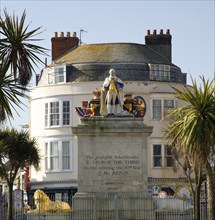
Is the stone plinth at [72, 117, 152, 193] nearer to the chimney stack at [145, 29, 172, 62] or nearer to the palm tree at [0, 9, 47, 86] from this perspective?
the palm tree at [0, 9, 47, 86]

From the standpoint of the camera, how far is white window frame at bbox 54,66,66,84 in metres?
79.2

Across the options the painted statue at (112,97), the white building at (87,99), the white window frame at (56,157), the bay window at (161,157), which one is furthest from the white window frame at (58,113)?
the painted statue at (112,97)

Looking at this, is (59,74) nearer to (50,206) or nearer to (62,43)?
(62,43)

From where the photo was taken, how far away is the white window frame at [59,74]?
3120 inches

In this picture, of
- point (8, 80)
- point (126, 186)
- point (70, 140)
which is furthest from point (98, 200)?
point (70, 140)

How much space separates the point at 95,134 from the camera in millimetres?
44562

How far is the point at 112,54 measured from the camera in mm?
79688


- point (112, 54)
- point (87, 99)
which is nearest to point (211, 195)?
point (87, 99)

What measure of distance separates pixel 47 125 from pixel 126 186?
35839 mm

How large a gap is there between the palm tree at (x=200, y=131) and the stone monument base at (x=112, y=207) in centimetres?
286

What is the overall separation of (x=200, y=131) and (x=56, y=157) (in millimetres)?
36001

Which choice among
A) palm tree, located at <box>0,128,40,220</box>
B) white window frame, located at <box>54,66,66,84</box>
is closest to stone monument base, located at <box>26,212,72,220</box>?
palm tree, located at <box>0,128,40,220</box>

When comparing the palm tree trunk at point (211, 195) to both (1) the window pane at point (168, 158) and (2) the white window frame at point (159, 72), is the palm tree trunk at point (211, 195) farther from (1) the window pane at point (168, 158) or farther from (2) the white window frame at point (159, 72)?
(2) the white window frame at point (159, 72)

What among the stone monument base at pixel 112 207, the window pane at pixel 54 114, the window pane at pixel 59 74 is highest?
the window pane at pixel 59 74
